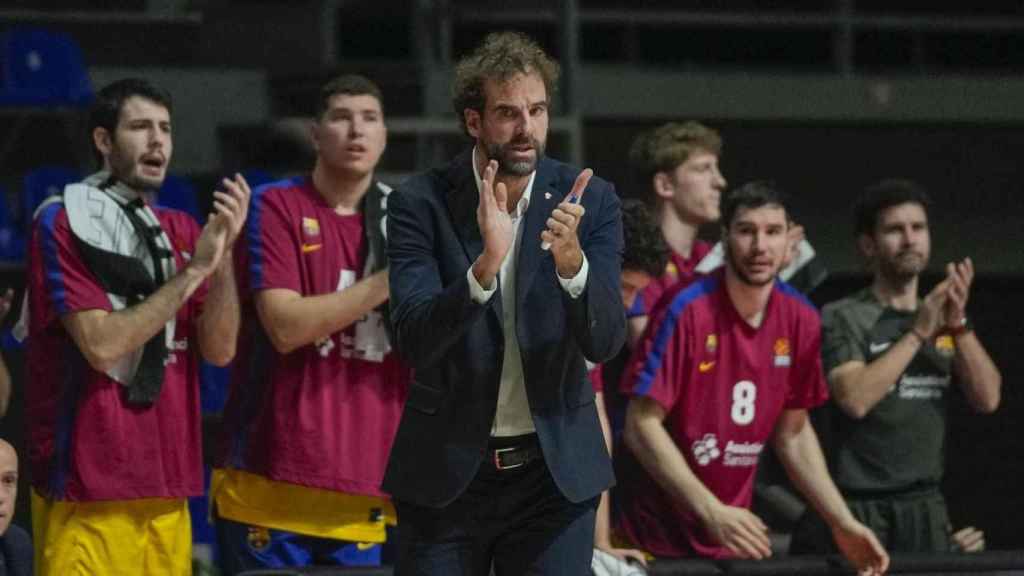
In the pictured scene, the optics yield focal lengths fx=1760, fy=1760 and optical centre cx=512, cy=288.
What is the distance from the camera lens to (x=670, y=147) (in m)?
5.89

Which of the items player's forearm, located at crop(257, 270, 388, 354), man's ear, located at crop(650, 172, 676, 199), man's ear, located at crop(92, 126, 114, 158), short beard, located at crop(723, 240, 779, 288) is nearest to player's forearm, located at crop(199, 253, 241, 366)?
player's forearm, located at crop(257, 270, 388, 354)

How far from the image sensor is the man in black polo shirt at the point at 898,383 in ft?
17.9

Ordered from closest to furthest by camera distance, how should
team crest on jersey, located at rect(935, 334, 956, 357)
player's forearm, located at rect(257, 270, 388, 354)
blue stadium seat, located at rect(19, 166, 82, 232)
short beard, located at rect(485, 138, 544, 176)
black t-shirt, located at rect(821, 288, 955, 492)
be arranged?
short beard, located at rect(485, 138, 544, 176) < player's forearm, located at rect(257, 270, 388, 354) < black t-shirt, located at rect(821, 288, 955, 492) < team crest on jersey, located at rect(935, 334, 956, 357) < blue stadium seat, located at rect(19, 166, 82, 232)

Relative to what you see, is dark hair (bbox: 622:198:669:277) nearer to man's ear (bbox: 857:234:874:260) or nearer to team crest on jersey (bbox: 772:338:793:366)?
team crest on jersey (bbox: 772:338:793:366)

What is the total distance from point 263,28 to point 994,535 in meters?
4.33

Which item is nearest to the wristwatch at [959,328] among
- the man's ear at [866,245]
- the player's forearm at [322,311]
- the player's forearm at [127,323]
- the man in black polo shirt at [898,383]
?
the man in black polo shirt at [898,383]

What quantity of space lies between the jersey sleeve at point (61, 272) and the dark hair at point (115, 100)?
0.96 feet

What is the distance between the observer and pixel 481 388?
3689mm

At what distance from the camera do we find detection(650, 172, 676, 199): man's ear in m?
5.88

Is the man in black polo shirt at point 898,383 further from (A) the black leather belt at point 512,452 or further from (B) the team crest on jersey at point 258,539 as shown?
(A) the black leather belt at point 512,452

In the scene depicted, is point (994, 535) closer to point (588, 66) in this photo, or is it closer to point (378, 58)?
point (588, 66)

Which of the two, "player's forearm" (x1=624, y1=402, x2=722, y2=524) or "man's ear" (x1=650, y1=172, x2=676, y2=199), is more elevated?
"man's ear" (x1=650, y1=172, x2=676, y2=199)

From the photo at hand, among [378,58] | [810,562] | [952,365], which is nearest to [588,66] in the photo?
[378,58]

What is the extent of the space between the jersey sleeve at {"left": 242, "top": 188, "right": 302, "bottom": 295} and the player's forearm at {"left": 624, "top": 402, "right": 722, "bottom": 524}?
105 cm
